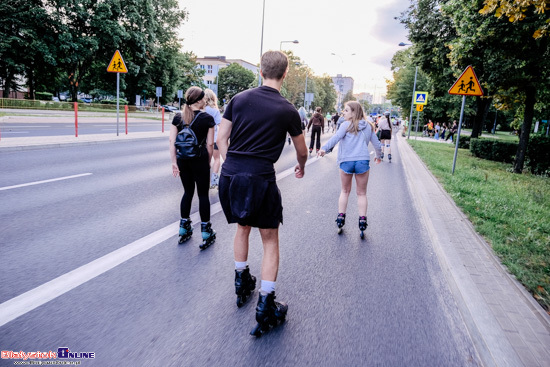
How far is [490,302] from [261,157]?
2436 millimetres

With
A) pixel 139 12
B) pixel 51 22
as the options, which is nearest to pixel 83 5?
pixel 51 22

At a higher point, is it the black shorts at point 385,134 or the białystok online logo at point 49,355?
the black shorts at point 385,134

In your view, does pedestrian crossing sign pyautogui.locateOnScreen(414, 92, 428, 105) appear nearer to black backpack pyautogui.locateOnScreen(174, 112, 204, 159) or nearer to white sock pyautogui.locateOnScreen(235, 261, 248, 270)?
black backpack pyautogui.locateOnScreen(174, 112, 204, 159)

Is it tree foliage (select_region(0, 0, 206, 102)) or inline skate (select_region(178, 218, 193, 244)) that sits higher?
tree foliage (select_region(0, 0, 206, 102))

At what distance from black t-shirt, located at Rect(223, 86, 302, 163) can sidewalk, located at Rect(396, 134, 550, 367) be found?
6.96ft

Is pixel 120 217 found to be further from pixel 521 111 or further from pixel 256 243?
pixel 521 111

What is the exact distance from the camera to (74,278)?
10.7 ft

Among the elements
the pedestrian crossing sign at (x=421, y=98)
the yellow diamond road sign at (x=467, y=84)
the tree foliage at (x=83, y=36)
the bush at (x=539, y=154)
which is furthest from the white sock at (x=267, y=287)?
the tree foliage at (x=83, y=36)

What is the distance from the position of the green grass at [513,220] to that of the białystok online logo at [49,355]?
12.2 feet

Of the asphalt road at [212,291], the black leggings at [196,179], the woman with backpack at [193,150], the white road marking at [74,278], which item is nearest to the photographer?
the asphalt road at [212,291]

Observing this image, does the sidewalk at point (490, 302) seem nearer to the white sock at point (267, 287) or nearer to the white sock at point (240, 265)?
the white sock at point (267, 287)

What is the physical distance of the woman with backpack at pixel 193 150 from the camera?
400 centimetres

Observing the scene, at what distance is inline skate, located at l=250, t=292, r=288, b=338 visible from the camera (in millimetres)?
2633

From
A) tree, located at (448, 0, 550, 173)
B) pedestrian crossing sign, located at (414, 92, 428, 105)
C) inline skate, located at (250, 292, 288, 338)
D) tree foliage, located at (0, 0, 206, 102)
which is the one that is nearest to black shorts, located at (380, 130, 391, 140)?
tree, located at (448, 0, 550, 173)
